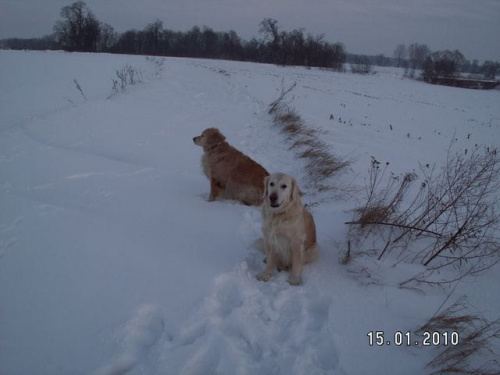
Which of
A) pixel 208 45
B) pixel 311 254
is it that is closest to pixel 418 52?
pixel 208 45

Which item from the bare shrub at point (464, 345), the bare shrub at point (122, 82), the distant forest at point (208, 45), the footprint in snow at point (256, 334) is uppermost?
the distant forest at point (208, 45)

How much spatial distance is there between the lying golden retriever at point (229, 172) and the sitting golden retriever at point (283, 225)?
5.27 feet

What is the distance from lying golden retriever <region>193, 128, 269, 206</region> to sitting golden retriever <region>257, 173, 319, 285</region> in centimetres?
161

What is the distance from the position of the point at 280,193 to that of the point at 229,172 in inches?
86.7

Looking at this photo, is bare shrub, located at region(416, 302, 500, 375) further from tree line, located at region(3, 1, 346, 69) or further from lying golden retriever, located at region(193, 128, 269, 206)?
tree line, located at region(3, 1, 346, 69)

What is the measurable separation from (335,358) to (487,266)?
223 cm

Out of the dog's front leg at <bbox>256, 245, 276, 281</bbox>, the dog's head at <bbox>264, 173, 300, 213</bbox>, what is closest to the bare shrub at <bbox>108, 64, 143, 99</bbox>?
the dog's head at <bbox>264, 173, 300, 213</bbox>

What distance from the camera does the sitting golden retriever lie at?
313cm

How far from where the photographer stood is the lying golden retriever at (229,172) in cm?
496

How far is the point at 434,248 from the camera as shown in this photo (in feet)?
11.3

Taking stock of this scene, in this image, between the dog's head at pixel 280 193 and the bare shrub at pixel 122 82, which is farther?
the bare shrub at pixel 122 82

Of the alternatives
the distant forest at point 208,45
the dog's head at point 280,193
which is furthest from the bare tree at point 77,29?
the dog's head at point 280,193

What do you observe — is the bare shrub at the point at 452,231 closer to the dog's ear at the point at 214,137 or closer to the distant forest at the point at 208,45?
the dog's ear at the point at 214,137

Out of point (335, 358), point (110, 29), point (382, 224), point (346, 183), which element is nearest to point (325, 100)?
point (346, 183)
